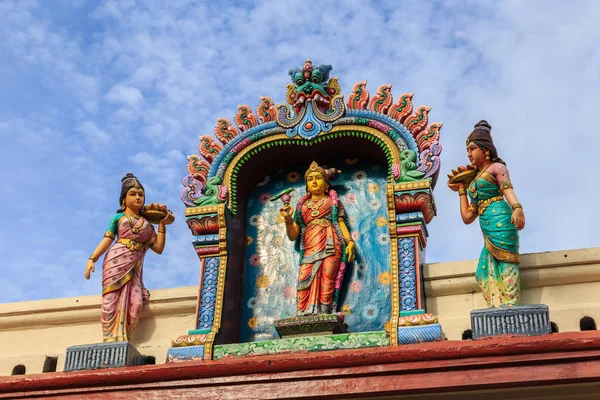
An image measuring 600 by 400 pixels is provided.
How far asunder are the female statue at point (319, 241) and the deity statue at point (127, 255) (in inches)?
57.9

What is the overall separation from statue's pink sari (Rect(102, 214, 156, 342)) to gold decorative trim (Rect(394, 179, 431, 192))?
2.65 meters

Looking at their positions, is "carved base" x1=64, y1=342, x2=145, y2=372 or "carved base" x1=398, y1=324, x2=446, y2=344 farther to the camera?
"carved base" x1=64, y1=342, x2=145, y2=372

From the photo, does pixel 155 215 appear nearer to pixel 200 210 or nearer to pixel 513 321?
pixel 200 210

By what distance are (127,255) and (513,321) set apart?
13.2ft

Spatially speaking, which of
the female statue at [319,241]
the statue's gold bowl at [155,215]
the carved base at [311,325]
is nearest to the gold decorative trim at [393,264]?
the female statue at [319,241]

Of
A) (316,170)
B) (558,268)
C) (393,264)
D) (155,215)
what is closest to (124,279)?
(155,215)

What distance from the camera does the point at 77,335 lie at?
10727 millimetres

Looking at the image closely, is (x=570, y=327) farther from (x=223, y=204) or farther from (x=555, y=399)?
(x=223, y=204)

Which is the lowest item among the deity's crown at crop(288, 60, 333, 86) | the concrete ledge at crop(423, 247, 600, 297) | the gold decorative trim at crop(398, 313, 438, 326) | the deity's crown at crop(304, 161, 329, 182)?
the gold decorative trim at crop(398, 313, 438, 326)

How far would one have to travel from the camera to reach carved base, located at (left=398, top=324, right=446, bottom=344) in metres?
9.02

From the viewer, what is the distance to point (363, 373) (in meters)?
8.46

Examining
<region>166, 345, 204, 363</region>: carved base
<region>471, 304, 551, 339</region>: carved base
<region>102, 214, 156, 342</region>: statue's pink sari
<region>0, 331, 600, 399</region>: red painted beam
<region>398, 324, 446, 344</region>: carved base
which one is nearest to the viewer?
<region>0, 331, 600, 399</region>: red painted beam

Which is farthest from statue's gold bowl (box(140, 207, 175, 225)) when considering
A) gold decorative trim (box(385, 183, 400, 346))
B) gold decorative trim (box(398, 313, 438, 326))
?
gold decorative trim (box(398, 313, 438, 326))

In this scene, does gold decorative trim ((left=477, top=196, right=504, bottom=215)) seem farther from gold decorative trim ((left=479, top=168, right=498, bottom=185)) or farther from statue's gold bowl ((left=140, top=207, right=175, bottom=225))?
statue's gold bowl ((left=140, top=207, right=175, bottom=225))
